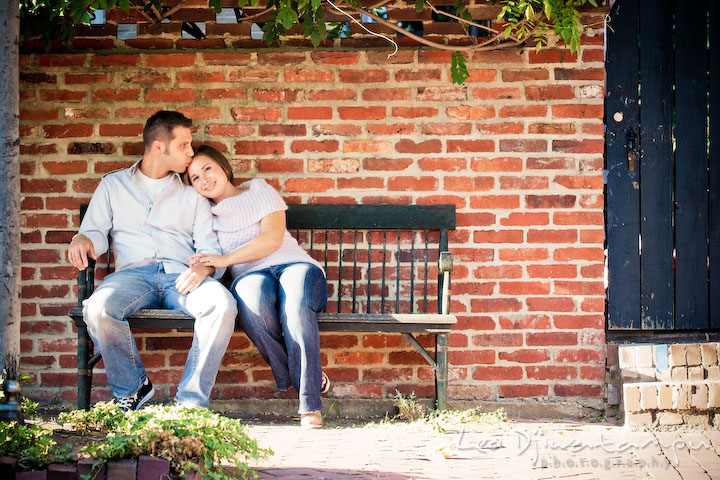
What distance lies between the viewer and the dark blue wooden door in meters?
4.24

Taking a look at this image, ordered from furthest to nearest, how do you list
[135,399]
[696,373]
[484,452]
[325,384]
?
[325,384] < [696,373] < [135,399] < [484,452]

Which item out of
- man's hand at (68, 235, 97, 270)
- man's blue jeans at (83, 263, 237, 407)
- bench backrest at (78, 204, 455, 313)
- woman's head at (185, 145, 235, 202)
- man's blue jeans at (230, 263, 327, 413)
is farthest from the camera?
bench backrest at (78, 204, 455, 313)

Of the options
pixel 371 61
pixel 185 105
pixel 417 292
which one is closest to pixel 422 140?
pixel 371 61

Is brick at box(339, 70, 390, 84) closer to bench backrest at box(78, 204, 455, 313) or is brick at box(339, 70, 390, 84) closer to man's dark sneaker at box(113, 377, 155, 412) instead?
bench backrest at box(78, 204, 455, 313)

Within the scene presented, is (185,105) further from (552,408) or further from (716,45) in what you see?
(716,45)

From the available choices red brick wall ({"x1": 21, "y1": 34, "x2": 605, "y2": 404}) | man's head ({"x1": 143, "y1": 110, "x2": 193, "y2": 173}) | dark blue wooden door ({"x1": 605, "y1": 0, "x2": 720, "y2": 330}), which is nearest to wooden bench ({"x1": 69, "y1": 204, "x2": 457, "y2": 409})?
red brick wall ({"x1": 21, "y1": 34, "x2": 605, "y2": 404})

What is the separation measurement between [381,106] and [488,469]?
207 cm

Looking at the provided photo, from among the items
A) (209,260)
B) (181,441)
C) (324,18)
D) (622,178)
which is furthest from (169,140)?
(622,178)

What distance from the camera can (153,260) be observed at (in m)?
3.80

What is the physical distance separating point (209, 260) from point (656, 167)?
2.59 m

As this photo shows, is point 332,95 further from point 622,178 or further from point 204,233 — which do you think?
point 622,178

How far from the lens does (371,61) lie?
161 inches

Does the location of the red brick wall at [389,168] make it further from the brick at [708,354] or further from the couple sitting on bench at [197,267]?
the brick at [708,354]

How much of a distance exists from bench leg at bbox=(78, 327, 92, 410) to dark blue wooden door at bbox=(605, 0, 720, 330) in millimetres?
2893
